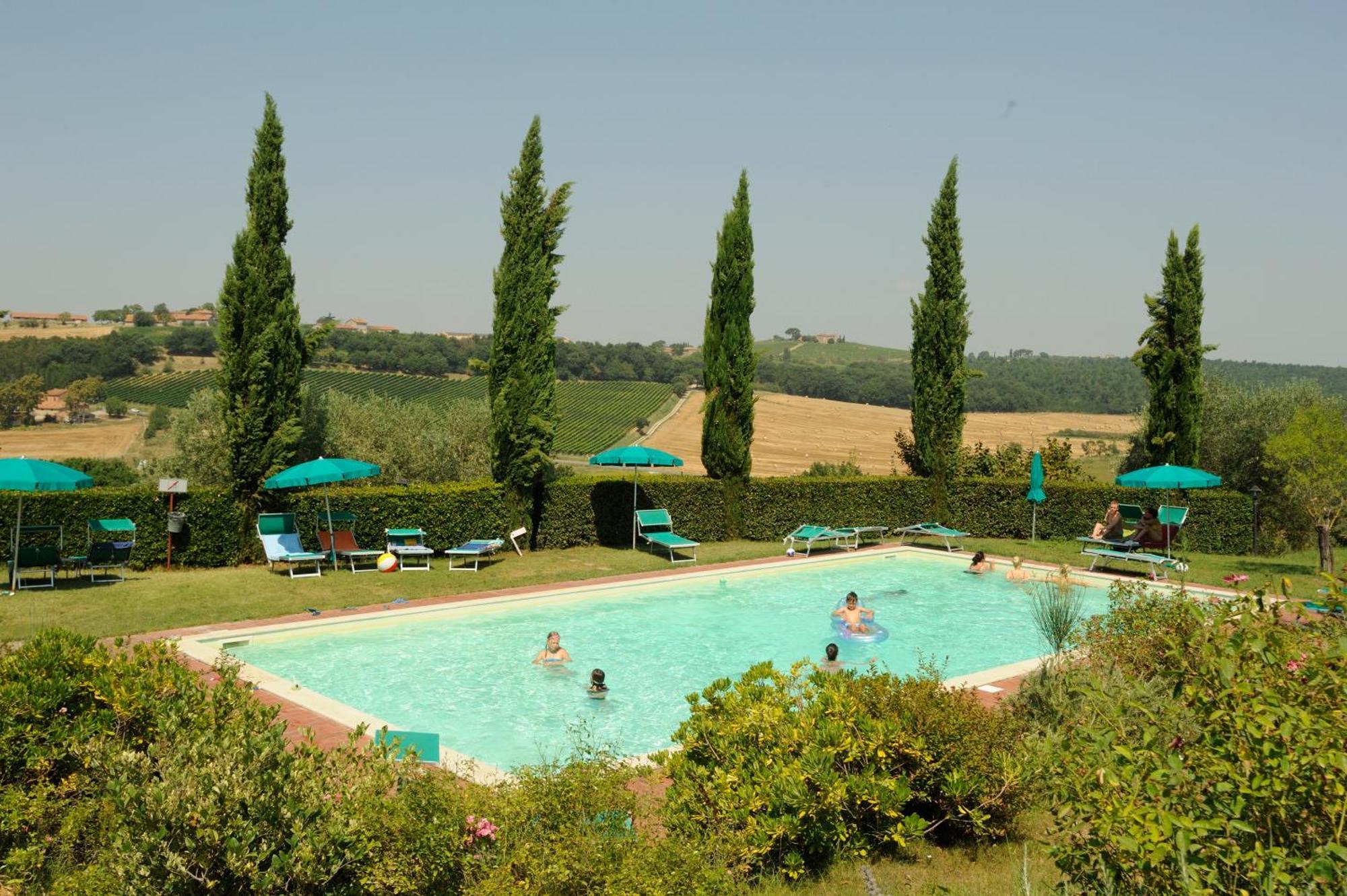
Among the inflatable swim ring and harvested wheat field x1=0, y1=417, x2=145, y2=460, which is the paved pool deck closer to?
the inflatable swim ring

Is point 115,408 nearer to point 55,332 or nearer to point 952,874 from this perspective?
point 55,332

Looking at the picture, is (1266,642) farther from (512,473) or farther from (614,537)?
(614,537)

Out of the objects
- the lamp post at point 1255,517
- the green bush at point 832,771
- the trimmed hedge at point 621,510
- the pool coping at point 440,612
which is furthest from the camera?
the lamp post at point 1255,517

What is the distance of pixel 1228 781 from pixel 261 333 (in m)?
16.6

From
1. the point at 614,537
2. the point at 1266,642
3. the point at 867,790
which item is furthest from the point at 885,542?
the point at 1266,642

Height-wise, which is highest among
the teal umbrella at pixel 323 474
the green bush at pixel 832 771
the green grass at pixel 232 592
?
the teal umbrella at pixel 323 474

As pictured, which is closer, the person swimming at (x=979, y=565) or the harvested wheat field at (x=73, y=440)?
the person swimming at (x=979, y=565)

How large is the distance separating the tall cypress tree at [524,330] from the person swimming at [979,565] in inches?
345

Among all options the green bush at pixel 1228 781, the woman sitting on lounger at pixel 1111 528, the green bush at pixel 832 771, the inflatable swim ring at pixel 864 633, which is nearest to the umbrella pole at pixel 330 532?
the inflatable swim ring at pixel 864 633

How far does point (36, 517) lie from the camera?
15.0 m

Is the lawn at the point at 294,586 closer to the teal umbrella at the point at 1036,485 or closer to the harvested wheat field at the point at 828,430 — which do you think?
the teal umbrella at the point at 1036,485

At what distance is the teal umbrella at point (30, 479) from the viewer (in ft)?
42.4

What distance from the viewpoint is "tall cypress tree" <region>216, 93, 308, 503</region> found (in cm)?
1683

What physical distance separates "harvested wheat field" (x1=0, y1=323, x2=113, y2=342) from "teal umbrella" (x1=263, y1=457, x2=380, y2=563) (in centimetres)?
9293
